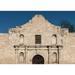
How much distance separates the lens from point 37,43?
1380 cm

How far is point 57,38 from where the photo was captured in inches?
542

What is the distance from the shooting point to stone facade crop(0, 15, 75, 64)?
13.5 m

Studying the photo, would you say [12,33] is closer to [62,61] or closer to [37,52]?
[37,52]

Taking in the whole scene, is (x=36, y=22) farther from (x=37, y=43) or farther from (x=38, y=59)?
(x=38, y=59)

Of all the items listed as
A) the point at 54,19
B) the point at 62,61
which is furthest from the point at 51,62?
the point at 54,19

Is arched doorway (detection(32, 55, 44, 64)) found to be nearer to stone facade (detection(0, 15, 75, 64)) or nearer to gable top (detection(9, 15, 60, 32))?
stone facade (detection(0, 15, 75, 64))

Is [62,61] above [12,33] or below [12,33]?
below

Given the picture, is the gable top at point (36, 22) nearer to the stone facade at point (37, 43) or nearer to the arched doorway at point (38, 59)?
the stone facade at point (37, 43)

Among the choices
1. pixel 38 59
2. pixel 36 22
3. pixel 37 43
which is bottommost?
pixel 38 59

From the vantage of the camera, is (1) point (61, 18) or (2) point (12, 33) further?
(2) point (12, 33)

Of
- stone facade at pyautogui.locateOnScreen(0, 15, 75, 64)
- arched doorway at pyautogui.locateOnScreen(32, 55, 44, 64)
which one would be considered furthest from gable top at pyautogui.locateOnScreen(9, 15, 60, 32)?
arched doorway at pyautogui.locateOnScreen(32, 55, 44, 64)

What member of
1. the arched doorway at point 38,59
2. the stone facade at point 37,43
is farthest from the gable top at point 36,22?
the arched doorway at point 38,59

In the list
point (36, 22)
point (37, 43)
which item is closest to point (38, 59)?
point (37, 43)
